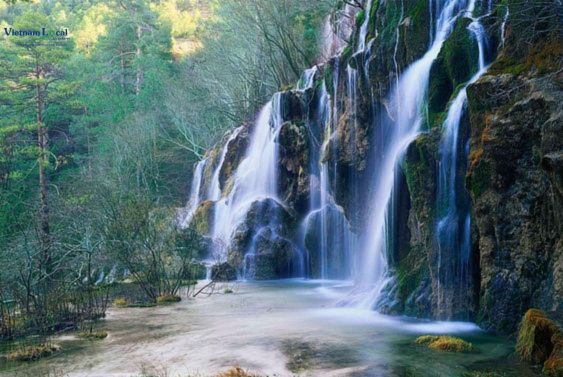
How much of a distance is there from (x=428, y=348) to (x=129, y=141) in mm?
30931

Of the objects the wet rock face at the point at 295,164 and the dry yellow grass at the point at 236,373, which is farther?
the wet rock face at the point at 295,164

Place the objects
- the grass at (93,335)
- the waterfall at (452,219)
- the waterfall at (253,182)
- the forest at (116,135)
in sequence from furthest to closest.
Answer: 1. the waterfall at (253,182)
2. the forest at (116,135)
3. the waterfall at (452,219)
4. the grass at (93,335)

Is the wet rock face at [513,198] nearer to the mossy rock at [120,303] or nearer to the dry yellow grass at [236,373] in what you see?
the dry yellow grass at [236,373]

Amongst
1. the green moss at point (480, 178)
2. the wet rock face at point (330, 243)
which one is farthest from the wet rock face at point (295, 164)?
the green moss at point (480, 178)

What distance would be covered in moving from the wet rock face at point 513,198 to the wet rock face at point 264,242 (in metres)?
12.8

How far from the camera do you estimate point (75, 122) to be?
44344mm

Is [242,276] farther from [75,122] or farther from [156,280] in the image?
[75,122]

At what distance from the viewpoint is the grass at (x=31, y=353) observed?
9414mm

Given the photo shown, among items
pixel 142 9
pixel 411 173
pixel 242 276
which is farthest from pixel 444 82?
pixel 142 9

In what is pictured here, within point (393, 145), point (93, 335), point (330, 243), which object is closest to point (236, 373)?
point (93, 335)

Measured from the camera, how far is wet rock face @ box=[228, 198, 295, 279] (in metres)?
22.9

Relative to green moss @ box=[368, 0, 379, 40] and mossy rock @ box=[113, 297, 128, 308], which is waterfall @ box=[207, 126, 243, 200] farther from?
mossy rock @ box=[113, 297, 128, 308]

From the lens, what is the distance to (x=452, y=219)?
1147cm

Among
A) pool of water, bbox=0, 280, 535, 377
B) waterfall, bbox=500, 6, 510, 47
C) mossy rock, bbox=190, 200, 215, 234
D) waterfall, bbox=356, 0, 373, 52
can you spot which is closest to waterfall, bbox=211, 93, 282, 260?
mossy rock, bbox=190, 200, 215, 234
